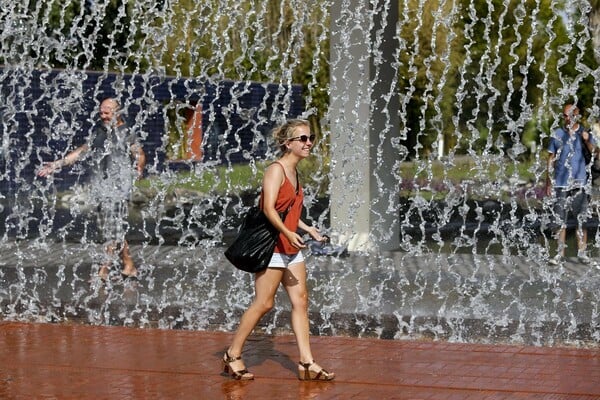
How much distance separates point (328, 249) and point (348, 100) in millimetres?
1476

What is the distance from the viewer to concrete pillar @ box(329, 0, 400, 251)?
12.3 m

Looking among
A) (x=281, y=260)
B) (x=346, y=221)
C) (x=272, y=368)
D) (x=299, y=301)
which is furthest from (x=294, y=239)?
(x=346, y=221)

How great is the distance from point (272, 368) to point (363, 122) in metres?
5.16

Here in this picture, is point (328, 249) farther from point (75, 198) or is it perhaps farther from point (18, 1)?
point (75, 198)

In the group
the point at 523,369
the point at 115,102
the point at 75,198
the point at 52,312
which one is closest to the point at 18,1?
the point at 115,102

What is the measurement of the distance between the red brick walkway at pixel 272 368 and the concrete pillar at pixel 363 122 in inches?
161

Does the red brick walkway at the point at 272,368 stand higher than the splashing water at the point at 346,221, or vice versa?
the splashing water at the point at 346,221

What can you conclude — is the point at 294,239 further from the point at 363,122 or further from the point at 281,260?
the point at 363,122

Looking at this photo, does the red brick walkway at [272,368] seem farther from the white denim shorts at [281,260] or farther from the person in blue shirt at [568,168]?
the person in blue shirt at [568,168]

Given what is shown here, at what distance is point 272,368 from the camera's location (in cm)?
746

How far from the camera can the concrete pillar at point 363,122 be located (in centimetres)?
1230

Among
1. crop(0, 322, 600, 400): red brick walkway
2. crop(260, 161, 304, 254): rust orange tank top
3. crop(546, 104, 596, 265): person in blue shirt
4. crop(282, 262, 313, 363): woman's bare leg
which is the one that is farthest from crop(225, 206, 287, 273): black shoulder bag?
crop(546, 104, 596, 265): person in blue shirt

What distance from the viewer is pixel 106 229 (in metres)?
10.7

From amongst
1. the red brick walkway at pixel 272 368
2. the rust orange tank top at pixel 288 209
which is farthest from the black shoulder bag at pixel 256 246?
the red brick walkway at pixel 272 368
